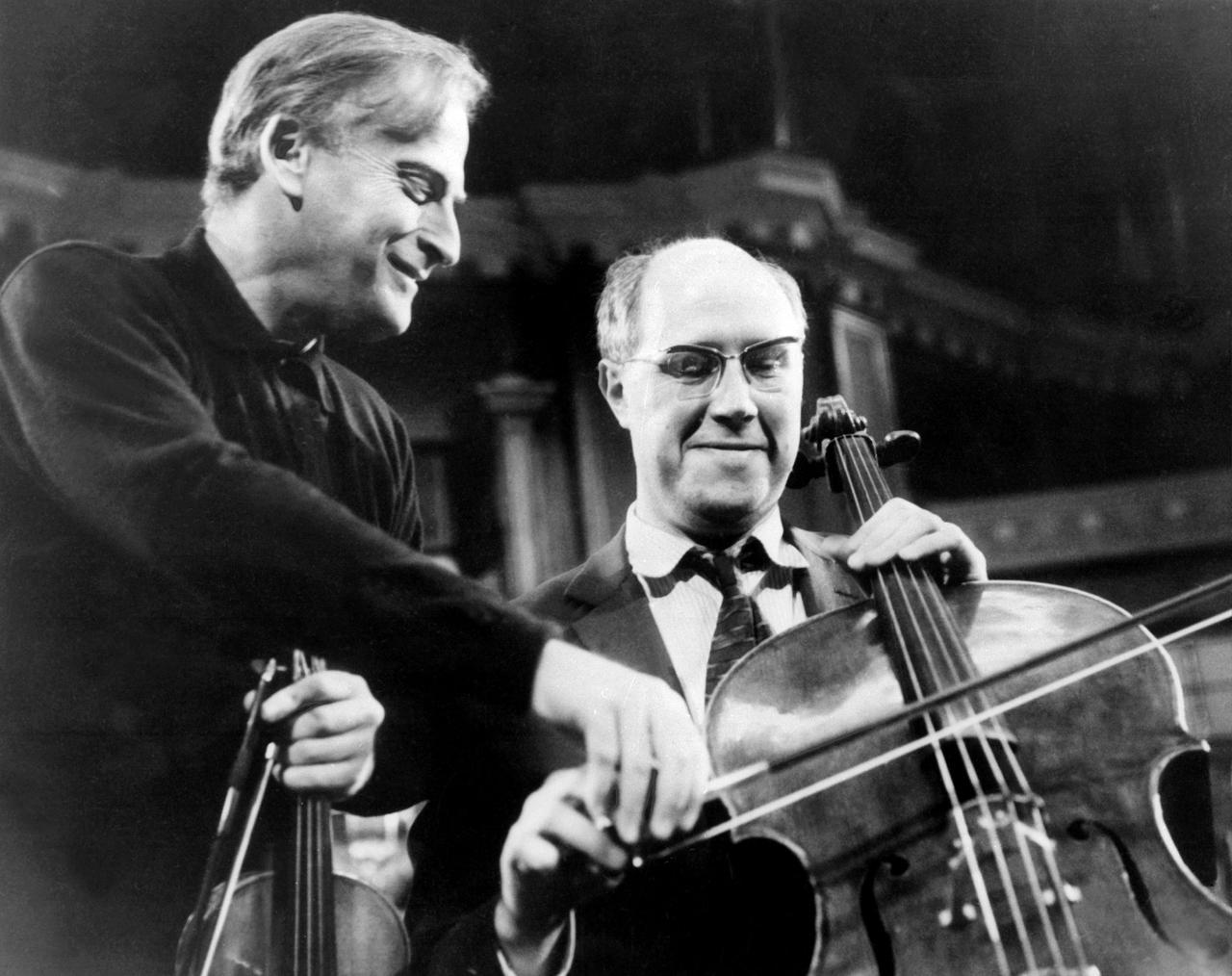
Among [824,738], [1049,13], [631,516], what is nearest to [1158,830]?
[824,738]

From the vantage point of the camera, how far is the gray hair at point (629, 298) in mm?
1910

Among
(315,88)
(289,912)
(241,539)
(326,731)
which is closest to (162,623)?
(241,539)

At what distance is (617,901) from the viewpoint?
1.59m

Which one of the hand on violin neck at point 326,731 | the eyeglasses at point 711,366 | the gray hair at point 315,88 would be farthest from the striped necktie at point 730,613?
the gray hair at point 315,88

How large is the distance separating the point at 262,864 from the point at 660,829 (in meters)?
0.50

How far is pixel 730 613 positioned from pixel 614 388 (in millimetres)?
389

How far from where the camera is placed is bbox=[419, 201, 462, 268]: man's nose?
6.04 ft

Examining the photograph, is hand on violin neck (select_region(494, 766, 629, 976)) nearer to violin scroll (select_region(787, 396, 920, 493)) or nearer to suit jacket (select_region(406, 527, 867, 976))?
suit jacket (select_region(406, 527, 867, 976))

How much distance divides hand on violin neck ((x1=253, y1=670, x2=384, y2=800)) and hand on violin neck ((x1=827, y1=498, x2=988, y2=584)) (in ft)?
2.27

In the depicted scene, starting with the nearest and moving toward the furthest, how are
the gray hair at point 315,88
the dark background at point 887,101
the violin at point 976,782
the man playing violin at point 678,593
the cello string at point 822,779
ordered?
the violin at point 976,782, the cello string at point 822,779, the man playing violin at point 678,593, the gray hair at point 315,88, the dark background at point 887,101

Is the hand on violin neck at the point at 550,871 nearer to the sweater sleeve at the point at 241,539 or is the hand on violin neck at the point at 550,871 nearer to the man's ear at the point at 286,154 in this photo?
the sweater sleeve at the point at 241,539

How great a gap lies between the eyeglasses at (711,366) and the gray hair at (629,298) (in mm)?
56

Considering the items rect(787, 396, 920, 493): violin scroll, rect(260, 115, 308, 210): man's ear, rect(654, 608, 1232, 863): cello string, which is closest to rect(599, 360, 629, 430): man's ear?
rect(787, 396, 920, 493): violin scroll

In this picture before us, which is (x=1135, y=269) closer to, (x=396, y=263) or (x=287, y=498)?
(x=396, y=263)
